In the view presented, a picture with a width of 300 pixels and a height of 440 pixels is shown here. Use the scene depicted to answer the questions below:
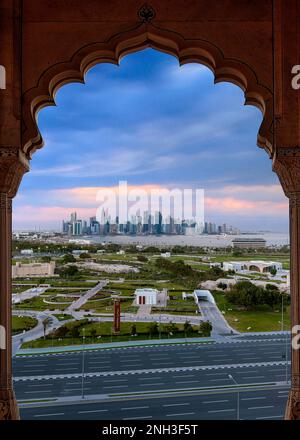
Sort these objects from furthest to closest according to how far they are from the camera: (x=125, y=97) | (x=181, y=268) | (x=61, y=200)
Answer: (x=181, y=268), (x=61, y=200), (x=125, y=97)

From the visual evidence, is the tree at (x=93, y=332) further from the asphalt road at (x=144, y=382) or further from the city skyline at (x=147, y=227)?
the city skyline at (x=147, y=227)

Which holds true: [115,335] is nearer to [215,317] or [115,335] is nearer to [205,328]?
[205,328]

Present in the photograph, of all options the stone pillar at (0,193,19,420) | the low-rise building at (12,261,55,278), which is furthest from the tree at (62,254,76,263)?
the stone pillar at (0,193,19,420)

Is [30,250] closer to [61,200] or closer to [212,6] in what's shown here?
[61,200]

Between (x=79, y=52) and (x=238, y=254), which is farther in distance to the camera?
(x=238, y=254)

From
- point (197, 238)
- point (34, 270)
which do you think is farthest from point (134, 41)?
point (34, 270)

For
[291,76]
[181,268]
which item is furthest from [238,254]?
[291,76]
